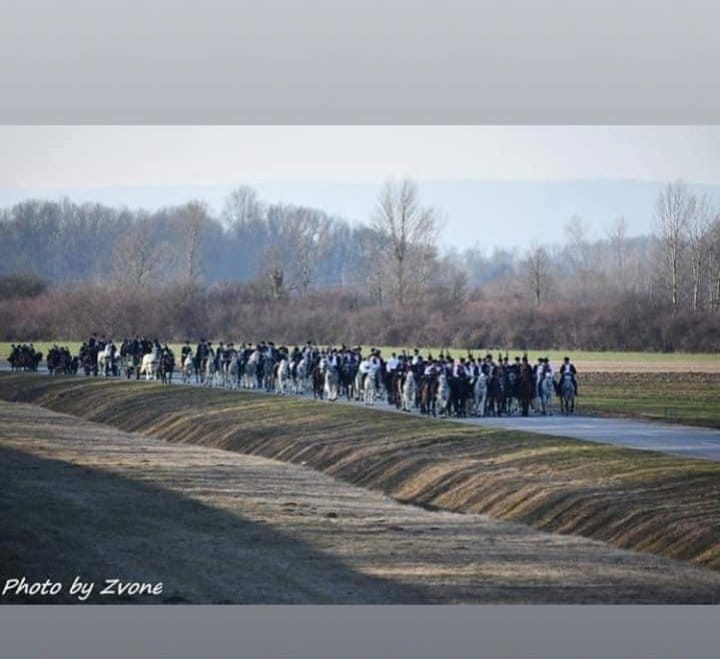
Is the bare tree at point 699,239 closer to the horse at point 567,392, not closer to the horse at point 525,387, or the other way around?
the horse at point 567,392

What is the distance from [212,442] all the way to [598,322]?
6010 millimetres

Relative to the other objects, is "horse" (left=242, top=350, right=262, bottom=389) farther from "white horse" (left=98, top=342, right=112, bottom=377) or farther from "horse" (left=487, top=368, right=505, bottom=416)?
"horse" (left=487, top=368, right=505, bottom=416)

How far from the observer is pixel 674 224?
2181 cm

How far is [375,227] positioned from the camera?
2236cm

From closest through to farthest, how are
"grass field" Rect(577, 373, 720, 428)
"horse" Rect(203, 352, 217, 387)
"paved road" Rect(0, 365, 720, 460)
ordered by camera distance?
"grass field" Rect(577, 373, 720, 428) → "paved road" Rect(0, 365, 720, 460) → "horse" Rect(203, 352, 217, 387)

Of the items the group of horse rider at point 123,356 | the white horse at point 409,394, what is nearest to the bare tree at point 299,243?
the group of horse rider at point 123,356

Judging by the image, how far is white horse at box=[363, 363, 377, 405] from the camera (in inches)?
1212

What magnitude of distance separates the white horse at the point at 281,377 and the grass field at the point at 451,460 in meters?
0.68

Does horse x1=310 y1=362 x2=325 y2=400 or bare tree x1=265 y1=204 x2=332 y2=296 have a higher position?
bare tree x1=265 y1=204 x2=332 y2=296

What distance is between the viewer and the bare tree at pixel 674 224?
70.6ft

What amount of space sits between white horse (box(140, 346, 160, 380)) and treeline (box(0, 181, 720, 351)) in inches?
73.3

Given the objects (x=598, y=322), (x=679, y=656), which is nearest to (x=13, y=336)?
(x=598, y=322)

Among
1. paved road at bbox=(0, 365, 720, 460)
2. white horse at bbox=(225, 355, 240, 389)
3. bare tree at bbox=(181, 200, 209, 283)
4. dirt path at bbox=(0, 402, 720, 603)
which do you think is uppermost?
bare tree at bbox=(181, 200, 209, 283)

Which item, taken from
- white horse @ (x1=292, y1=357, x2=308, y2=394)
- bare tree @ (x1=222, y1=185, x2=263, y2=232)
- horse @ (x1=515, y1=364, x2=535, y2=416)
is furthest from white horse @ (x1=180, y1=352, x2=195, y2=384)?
horse @ (x1=515, y1=364, x2=535, y2=416)
